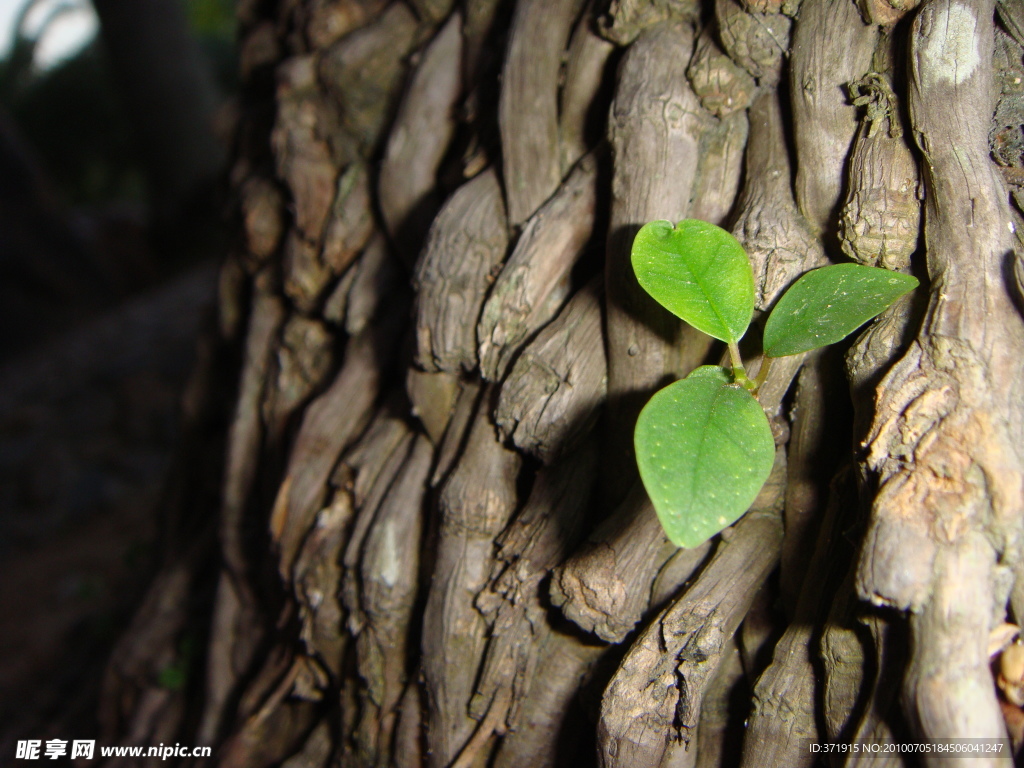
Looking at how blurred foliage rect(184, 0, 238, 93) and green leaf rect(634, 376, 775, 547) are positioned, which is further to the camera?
blurred foliage rect(184, 0, 238, 93)

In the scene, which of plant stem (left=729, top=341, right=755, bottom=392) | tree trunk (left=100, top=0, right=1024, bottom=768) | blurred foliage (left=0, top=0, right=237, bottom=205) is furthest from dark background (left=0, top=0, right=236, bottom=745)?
plant stem (left=729, top=341, right=755, bottom=392)

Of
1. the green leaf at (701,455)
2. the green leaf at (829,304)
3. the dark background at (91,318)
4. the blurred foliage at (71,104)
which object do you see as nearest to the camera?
the green leaf at (701,455)

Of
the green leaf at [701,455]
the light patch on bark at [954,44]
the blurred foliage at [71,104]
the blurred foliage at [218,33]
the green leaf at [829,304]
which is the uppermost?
the blurred foliage at [218,33]

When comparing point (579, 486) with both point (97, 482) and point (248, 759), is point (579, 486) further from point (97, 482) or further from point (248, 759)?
point (97, 482)

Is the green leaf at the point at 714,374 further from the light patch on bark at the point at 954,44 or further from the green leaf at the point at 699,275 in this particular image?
the light patch on bark at the point at 954,44

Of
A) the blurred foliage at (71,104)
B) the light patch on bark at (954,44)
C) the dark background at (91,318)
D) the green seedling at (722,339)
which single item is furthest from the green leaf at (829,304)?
the blurred foliage at (71,104)

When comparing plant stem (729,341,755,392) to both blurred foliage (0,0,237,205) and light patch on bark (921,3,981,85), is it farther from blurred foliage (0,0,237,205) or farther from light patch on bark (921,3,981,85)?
blurred foliage (0,0,237,205)

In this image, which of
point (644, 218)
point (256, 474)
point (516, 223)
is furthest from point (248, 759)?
point (644, 218)
